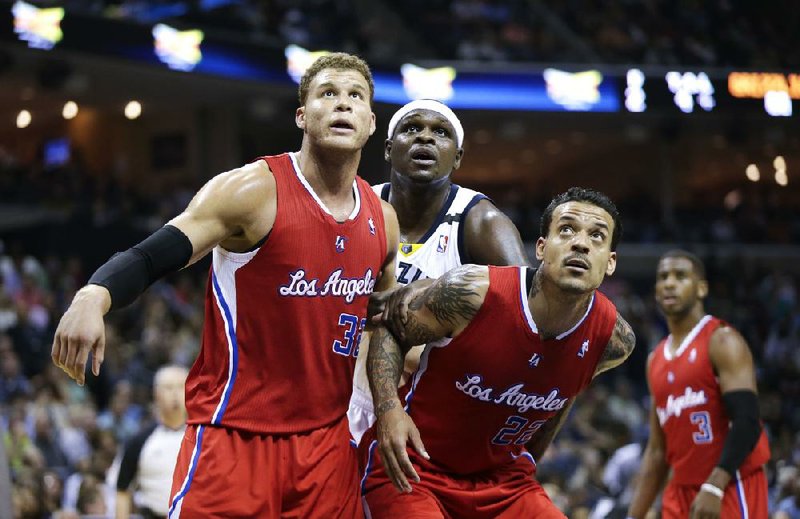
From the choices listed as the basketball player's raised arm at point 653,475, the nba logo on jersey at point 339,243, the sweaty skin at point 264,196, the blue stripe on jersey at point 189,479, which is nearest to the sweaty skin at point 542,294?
the sweaty skin at point 264,196

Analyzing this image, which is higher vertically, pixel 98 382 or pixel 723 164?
pixel 723 164

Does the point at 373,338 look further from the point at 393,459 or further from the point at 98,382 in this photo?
the point at 98,382

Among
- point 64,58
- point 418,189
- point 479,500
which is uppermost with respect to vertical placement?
point 64,58

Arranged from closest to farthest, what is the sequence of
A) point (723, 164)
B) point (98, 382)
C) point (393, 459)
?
1. point (393, 459)
2. point (98, 382)
3. point (723, 164)

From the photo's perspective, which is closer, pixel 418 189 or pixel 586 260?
pixel 586 260

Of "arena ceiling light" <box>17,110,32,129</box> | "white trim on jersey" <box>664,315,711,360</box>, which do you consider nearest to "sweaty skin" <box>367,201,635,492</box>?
"white trim on jersey" <box>664,315,711,360</box>

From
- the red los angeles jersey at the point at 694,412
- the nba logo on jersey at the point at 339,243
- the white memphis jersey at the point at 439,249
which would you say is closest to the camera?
the nba logo on jersey at the point at 339,243

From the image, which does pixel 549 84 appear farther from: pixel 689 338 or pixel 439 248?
pixel 439 248

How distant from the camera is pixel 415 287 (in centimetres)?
438

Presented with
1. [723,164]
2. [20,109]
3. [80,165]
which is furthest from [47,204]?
[723,164]

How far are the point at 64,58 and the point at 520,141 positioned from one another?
39.5 feet

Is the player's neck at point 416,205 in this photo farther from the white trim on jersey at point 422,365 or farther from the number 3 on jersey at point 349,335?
the number 3 on jersey at point 349,335

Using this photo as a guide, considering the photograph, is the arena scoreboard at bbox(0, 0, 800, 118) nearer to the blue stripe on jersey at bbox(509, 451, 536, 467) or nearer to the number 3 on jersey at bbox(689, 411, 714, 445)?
the number 3 on jersey at bbox(689, 411, 714, 445)

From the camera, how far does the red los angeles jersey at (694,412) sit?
6.34 meters
